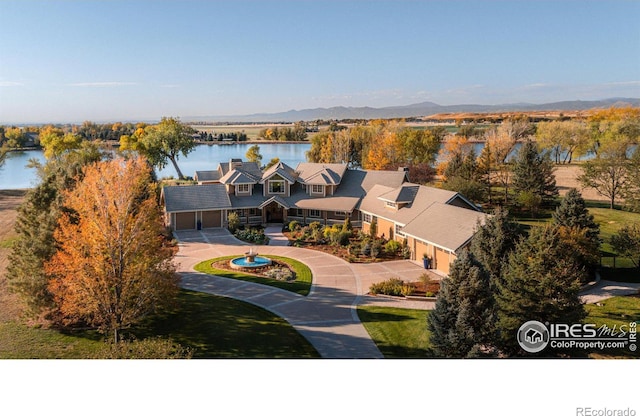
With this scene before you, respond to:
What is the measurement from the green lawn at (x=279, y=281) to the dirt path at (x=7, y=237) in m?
8.14

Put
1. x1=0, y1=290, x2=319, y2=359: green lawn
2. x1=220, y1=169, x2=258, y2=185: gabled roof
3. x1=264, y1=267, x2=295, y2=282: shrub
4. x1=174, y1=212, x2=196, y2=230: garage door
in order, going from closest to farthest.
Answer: x1=0, y1=290, x2=319, y2=359: green lawn, x1=264, y1=267, x2=295, y2=282: shrub, x1=174, y1=212, x2=196, y2=230: garage door, x1=220, y1=169, x2=258, y2=185: gabled roof

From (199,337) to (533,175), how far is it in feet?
90.0

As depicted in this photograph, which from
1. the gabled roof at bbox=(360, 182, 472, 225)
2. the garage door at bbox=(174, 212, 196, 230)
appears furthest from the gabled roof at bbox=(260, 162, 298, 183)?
the gabled roof at bbox=(360, 182, 472, 225)

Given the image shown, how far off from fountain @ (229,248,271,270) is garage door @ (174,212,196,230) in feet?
28.0

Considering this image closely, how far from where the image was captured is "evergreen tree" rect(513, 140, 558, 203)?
104 feet

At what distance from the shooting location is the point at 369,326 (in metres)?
15.6

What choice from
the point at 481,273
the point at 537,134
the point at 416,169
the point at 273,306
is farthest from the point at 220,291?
the point at 537,134

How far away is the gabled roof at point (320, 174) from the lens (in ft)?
106

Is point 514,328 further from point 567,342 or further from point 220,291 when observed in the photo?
point 220,291

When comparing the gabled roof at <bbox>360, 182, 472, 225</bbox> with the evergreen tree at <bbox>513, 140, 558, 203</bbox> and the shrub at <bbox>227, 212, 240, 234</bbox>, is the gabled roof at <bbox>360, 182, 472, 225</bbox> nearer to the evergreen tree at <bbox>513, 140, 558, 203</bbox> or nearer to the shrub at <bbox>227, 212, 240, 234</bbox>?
the shrub at <bbox>227, 212, 240, 234</bbox>

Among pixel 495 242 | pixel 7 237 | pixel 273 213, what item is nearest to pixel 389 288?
pixel 495 242

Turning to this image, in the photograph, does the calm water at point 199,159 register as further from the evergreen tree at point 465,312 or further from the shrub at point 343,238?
the evergreen tree at point 465,312

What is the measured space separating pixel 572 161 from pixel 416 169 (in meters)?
16.8

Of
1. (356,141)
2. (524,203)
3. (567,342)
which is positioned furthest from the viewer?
(356,141)
